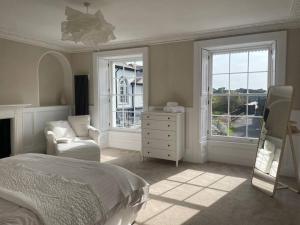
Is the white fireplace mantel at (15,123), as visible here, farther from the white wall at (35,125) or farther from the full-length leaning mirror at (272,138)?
the full-length leaning mirror at (272,138)

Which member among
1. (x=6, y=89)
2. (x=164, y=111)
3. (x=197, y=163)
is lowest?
(x=197, y=163)

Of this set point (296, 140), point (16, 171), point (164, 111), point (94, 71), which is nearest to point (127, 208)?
point (16, 171)

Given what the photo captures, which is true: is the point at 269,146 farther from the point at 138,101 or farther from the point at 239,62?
the point at 138,101

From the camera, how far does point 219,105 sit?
4621mm

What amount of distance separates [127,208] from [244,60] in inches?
134

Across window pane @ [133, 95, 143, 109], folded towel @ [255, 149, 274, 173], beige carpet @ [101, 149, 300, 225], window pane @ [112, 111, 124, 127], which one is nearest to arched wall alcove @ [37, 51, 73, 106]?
window pane @ [112, 111, 124, 127]

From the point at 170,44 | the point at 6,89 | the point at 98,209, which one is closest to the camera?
the point at 98,209

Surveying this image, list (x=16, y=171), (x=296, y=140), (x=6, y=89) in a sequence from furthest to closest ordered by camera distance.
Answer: (x=6, y=89), (x=296, y=140), (x=16, y=171)

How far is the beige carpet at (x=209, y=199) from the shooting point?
2521 millimetres

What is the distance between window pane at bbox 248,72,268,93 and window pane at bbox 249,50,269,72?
0.33 feet

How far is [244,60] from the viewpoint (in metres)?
4.35

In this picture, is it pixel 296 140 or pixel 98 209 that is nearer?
pixel 98 209

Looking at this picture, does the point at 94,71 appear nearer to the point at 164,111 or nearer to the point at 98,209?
the point at 164,111

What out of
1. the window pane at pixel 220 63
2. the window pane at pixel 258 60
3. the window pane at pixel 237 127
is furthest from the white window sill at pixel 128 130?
the window pane at pixel 258 60
